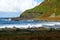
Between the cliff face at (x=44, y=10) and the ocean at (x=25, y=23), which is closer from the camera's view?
the ocean at (x=25, y=23)

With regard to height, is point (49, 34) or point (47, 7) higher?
point (47, 7)

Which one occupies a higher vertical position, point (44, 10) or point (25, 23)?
point (44, 10)

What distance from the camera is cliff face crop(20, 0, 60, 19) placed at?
18.6 ft

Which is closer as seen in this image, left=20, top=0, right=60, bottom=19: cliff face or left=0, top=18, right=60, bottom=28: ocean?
left=0, top=18, right=60, bottom=28: ocean

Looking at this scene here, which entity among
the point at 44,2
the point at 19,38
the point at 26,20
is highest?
the point at 44,2

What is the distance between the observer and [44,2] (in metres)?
5.76

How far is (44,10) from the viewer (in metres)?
5.73

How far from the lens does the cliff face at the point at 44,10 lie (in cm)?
568

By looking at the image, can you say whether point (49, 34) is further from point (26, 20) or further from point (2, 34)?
point (2, 34)

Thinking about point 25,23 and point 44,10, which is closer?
point 25,23

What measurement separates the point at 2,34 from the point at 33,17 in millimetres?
838

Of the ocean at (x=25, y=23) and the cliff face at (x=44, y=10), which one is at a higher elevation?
the cliff face at (x=44, y=10)

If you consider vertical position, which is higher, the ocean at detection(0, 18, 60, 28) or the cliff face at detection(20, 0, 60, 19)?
the cliff face at detection(20, 0, 60, 19)

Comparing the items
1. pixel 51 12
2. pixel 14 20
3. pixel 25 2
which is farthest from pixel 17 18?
pixel 51 12
